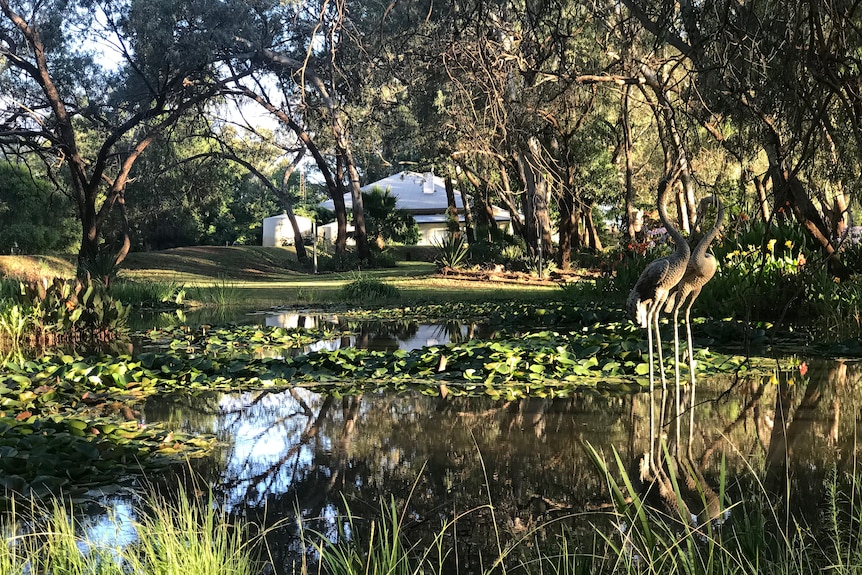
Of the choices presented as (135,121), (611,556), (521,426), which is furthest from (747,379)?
(135,121)

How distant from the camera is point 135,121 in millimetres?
18812

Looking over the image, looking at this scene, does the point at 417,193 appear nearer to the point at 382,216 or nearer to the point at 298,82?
the point at 382,216

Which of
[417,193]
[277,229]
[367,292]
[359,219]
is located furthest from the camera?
→ [277,229]

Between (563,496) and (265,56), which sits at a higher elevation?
(265,56)

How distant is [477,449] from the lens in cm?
441

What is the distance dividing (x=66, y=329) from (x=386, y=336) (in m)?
4.26

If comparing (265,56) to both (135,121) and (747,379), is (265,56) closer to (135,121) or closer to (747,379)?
(135,121)

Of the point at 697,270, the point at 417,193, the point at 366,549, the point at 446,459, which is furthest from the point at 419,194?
the point at 366,549

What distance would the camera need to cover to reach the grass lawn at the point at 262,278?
659 inches

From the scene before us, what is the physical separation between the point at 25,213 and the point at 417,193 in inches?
639

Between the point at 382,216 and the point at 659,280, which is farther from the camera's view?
the point at 382,216

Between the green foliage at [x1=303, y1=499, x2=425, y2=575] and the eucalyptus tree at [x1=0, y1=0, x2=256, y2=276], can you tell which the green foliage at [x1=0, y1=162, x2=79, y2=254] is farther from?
the green foliage at [x1=303, y1=499, x2=425, y2=575]

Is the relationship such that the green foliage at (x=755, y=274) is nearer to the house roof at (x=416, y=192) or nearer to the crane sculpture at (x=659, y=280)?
the crane sculpture at (x=659, y=280)

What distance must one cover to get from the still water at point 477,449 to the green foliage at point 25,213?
91.7 feet
